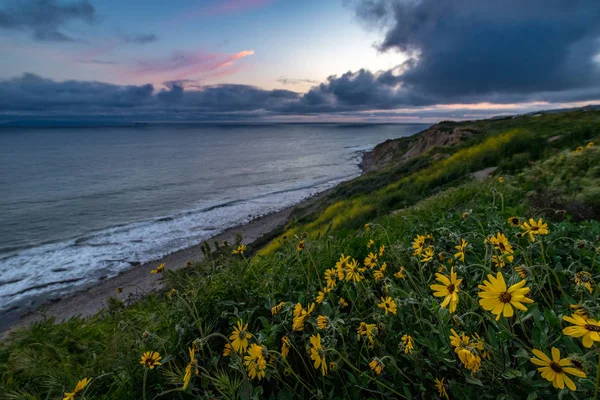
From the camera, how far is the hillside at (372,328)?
1540 mm

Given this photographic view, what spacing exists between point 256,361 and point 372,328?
26.4 inches

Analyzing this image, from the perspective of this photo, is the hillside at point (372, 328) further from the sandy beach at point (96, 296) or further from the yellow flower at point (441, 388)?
the sandy beach at point (96, 296)

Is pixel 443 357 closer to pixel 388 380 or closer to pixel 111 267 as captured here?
pixel 388 380

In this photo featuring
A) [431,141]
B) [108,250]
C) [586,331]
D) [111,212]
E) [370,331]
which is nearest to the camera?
[586,331]

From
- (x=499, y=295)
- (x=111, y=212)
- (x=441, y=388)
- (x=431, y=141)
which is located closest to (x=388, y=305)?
(x=441, y=388)

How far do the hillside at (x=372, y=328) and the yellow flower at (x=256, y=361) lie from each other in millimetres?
11

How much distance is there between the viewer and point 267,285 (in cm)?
279

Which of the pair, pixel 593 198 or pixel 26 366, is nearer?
pixel 26 366

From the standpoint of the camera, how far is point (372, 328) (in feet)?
5.76

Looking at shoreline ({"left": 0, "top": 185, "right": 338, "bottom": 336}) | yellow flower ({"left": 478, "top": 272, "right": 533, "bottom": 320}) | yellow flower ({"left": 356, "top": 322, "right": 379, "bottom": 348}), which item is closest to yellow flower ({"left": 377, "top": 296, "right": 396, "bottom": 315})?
yellow flower ({"left": 356, "top": 322, "right": 379, "bottom": 348})

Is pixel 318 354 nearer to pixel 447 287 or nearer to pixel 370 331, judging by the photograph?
pixel 370 331

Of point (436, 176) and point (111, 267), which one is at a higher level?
point (436, 176)

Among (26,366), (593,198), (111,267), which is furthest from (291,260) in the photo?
(111,267)

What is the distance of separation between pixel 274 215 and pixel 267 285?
75.9 feet
